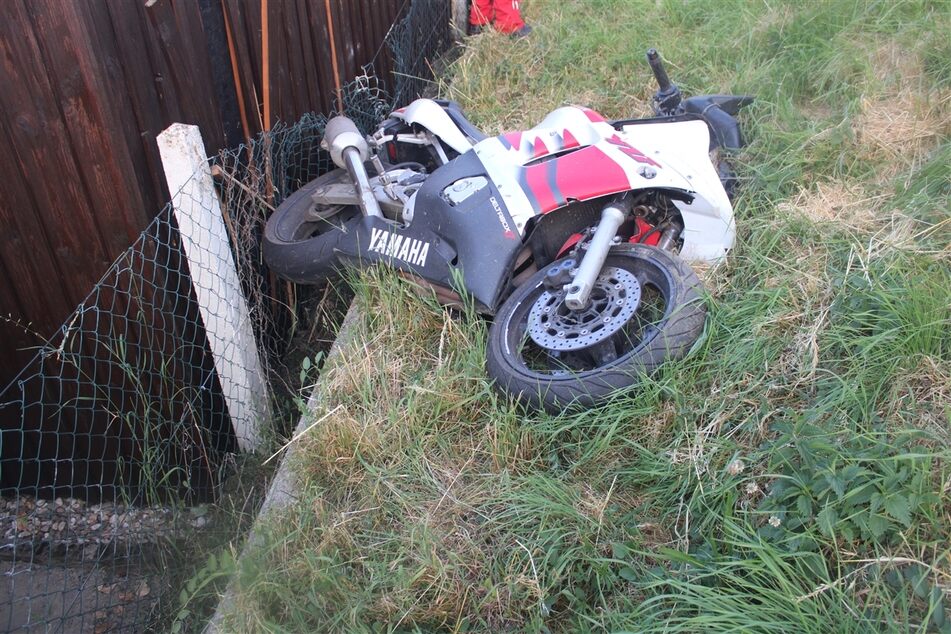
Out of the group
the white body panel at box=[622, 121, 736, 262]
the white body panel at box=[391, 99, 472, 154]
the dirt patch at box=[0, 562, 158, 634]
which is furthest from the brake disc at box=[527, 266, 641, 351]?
the dirt patch at box=[0, 562, 158, 634]

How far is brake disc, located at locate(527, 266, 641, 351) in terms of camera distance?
307 cm

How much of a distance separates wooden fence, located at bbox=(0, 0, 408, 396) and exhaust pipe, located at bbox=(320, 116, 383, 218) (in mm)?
363

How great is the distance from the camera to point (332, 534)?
8.96ft

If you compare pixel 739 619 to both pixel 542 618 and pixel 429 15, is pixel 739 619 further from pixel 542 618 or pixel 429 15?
pixel 429 15

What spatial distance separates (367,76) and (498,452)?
3458 millimetres

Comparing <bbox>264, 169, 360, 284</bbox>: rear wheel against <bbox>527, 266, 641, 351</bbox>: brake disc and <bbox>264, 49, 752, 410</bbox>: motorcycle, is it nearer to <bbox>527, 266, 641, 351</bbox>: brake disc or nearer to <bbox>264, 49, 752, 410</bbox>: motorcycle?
<bbox>264, 49, 752, 410</bbox>: motorcycle

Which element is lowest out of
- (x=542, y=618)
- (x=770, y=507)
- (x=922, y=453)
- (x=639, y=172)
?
(x=542, y=618)

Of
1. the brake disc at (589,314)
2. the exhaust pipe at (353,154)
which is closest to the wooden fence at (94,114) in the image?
the exhaust pipe at (353,154)

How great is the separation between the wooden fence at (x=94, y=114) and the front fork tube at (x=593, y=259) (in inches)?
71.6

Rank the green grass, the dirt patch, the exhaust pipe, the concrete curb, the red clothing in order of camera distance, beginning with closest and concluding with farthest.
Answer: the green grass
the concrete curb
the dirt patch
the exhaust pipe
the red clothing

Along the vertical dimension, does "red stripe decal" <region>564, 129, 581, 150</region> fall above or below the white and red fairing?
above

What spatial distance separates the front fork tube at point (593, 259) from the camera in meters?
3.04

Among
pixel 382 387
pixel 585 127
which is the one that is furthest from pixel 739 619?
pixel 585 127

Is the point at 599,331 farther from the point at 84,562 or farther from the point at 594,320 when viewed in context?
the point at 84,562
